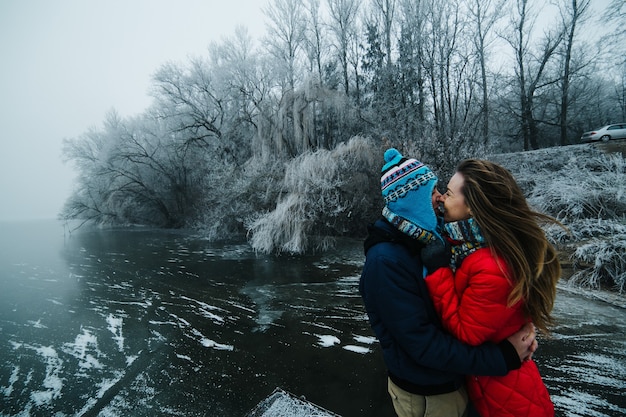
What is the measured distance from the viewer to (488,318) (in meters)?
1.16

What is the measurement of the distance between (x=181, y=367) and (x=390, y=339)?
3.77 metres

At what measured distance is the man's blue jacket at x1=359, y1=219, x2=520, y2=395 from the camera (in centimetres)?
116

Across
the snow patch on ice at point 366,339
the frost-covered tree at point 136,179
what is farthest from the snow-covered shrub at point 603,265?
the frost-covered tree at point 136,179

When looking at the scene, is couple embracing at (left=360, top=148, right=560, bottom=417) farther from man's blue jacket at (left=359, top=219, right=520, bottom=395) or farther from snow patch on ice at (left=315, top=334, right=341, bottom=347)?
snow patch on ice at (left=315, top=334, right=341, bottom=347)

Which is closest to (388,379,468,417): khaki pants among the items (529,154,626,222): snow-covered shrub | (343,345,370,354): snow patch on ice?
(343,345,370,354): snow patch on ice

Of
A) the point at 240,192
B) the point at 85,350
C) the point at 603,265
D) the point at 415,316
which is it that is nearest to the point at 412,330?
the point at 415,316

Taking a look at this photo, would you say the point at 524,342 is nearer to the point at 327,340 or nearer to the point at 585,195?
the point at 327,340

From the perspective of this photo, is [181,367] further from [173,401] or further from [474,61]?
[474,61]

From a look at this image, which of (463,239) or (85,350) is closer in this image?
(463,239)

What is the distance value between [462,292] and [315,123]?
12438 millimetres

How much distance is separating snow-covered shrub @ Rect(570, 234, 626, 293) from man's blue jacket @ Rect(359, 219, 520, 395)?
6437mm

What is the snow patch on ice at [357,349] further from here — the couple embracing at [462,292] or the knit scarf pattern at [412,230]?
the knit scarf pattern at [412,230]

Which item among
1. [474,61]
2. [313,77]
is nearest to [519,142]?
[474,61]

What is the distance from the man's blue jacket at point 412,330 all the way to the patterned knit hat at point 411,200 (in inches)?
2.1
